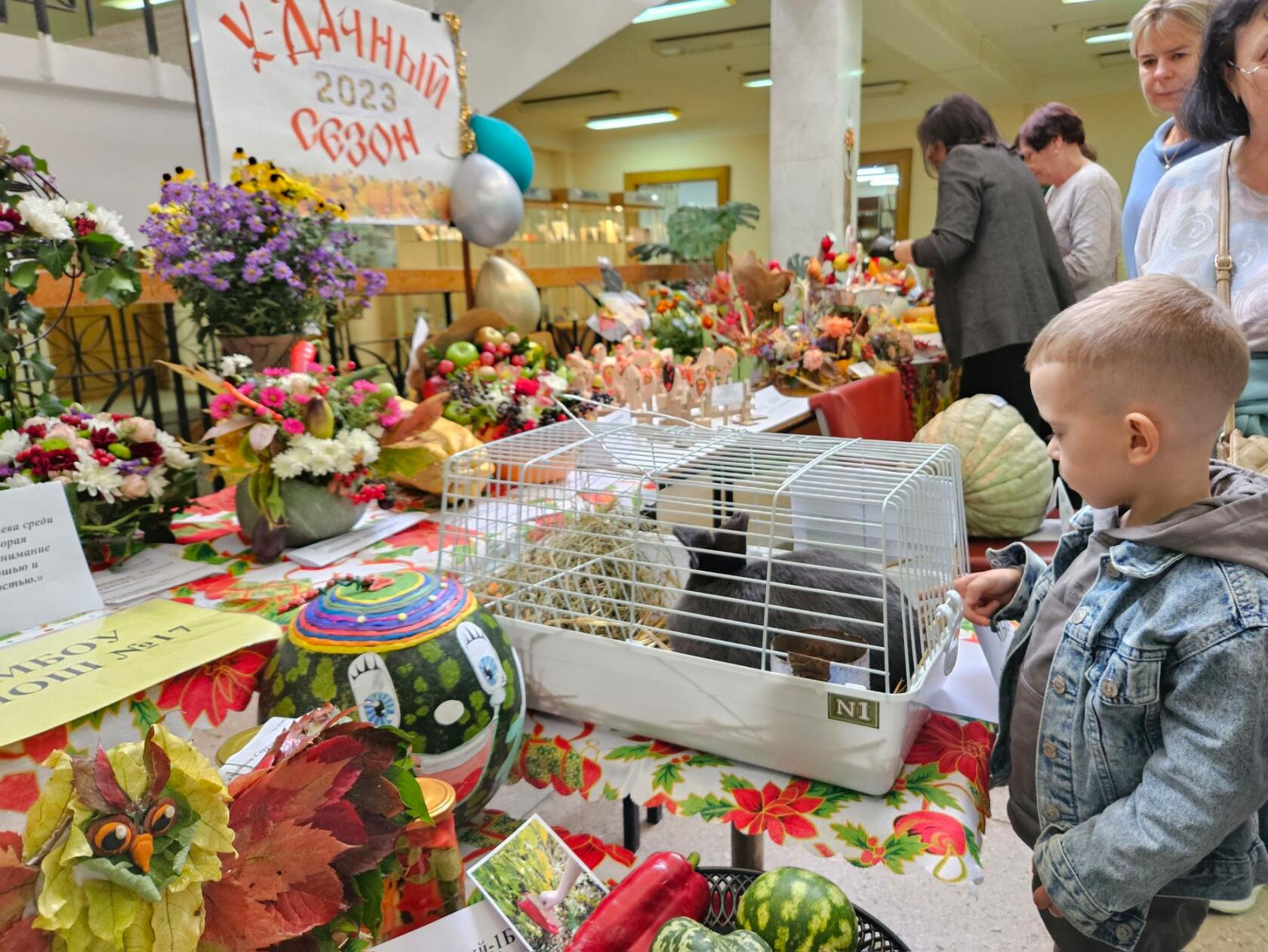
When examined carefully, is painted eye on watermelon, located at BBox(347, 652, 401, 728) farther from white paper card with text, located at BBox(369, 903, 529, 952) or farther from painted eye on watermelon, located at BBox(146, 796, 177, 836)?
painted eye on watermelon, located at BBox(146, 796, 177, 836)

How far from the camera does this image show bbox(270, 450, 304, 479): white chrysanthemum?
3.93ft

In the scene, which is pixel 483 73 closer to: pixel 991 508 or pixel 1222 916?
pixel 991 508

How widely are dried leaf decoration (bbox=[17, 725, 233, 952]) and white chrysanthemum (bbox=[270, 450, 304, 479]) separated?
79 cm

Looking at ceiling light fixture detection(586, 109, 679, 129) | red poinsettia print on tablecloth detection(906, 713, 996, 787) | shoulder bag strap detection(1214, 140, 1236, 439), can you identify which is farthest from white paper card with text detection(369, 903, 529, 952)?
ceiling light fixture detection(586, 109, 679, 129)

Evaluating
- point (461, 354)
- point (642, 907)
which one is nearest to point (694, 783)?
point (642, 907)

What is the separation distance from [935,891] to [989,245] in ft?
5.83

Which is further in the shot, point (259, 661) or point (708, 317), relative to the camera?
point (708, 317)

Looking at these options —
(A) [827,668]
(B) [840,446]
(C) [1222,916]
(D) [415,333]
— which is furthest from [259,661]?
(C) [1222,916]

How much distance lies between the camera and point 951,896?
1.58m

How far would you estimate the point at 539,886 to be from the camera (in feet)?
2.19

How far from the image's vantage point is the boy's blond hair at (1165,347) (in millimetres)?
687

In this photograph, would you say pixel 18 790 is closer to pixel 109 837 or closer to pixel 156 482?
pixel 109 837

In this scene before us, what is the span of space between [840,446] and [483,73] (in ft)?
13.8

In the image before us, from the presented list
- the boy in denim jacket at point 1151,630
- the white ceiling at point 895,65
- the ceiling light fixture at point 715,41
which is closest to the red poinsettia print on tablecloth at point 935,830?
the boy in denim jacket at point 1151,630
